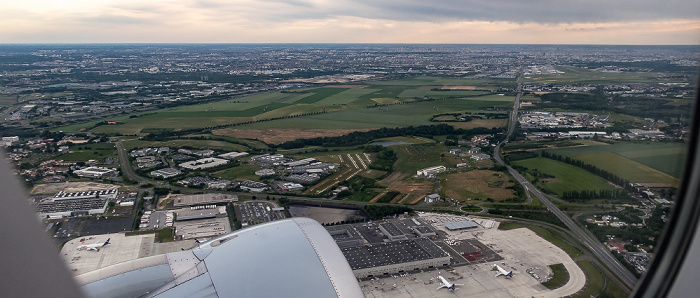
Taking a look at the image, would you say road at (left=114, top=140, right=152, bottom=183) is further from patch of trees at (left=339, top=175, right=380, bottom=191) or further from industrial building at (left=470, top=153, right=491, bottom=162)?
industrial building at (left=470, top=153, right=491, bottom=162)

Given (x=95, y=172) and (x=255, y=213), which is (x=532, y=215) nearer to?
(x=255, y=213)

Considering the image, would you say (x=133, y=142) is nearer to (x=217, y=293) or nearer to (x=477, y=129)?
(x=477, y=129)

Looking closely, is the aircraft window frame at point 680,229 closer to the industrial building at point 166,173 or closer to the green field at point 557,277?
the green field at point 557,277

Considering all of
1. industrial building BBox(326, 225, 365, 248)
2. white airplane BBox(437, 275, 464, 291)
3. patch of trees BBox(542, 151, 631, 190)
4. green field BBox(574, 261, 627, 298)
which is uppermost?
patch of trees BBox(542, 151, 631, 190)

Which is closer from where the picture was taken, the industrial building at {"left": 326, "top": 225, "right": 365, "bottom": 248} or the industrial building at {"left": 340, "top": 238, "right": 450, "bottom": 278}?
the industrial building at {"left": 340, "top": 238, "right": 450, "bottom": 278}

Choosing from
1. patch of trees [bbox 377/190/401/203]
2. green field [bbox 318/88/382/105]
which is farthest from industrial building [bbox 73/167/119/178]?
green field [bbox 318/88/382/105]
